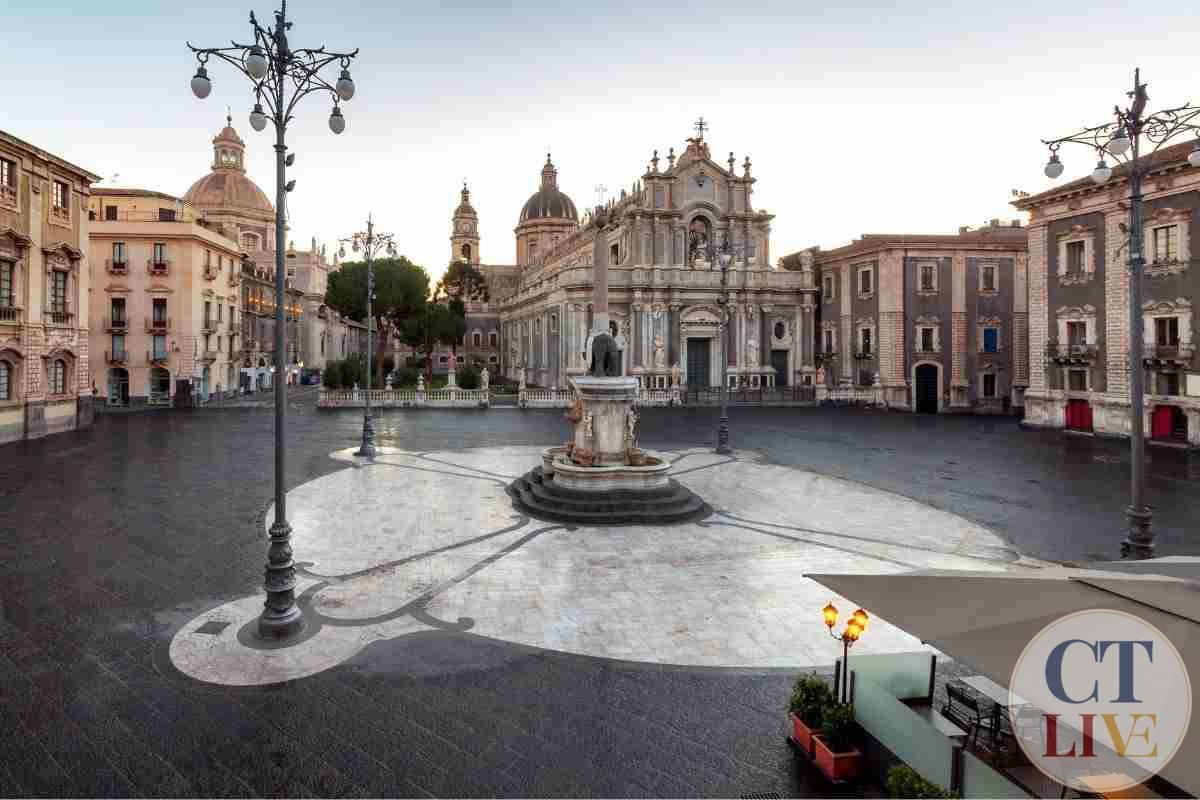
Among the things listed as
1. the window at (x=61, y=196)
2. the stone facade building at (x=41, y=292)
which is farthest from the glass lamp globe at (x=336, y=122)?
the window at (x=61, y=196)

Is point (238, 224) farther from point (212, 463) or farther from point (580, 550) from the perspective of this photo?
point (580, 550)

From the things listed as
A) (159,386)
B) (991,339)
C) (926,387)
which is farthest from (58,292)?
(991,339)

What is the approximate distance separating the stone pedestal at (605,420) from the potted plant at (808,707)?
31.7 feet

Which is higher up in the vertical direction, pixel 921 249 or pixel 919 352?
pixel 921 249

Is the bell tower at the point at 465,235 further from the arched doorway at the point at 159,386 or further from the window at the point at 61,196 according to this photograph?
the window at the point at 61,196

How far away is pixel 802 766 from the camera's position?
5773 millimetres

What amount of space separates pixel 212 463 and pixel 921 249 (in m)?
39.2

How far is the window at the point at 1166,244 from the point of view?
27.0m

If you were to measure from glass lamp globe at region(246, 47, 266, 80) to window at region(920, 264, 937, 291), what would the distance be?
41899 mm

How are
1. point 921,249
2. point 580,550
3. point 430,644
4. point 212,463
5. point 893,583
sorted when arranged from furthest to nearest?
point 921,249 < point 212,463 < point 580,550 < point 430,644 < point 893,583

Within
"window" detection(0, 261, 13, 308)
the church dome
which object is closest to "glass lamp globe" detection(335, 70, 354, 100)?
"window" detection(0, 261, 13, 308)

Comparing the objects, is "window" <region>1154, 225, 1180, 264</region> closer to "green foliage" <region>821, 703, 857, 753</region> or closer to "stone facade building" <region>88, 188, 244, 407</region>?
"green foliage" <region>821, 703, 857, 753</region>

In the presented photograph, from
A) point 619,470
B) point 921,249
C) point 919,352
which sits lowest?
point 619,470

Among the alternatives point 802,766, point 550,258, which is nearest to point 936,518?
point 802,766
